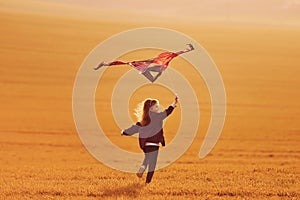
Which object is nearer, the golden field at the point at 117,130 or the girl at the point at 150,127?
the golden field at the point at 117,130

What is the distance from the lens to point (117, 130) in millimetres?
18641

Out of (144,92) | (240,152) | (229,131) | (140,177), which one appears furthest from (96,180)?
(144,92)

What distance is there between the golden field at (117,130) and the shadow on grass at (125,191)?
0.05 ft

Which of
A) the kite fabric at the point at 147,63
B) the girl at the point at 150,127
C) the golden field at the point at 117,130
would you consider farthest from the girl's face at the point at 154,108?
the golden field at the point at 117,130

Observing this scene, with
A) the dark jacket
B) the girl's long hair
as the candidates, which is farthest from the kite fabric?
the dark jacket

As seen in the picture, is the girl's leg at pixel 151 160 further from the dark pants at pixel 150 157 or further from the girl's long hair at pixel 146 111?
the girl's long hair at pixel 146 111

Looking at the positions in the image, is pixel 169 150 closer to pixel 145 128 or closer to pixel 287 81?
pixel 145 128

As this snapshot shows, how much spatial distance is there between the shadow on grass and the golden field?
0.02 m


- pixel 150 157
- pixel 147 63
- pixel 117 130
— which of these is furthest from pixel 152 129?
pixel 117 130

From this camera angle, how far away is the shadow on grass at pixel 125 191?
26.0 feet

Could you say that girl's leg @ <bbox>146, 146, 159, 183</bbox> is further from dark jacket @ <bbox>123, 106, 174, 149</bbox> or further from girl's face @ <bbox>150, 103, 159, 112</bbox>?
Answer: girl's face @ <bbox>150, 103, 159, 112</bbox>

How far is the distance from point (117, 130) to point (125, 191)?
34.6 ft

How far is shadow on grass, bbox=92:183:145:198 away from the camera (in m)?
7.92

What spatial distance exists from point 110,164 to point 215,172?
268 cm
